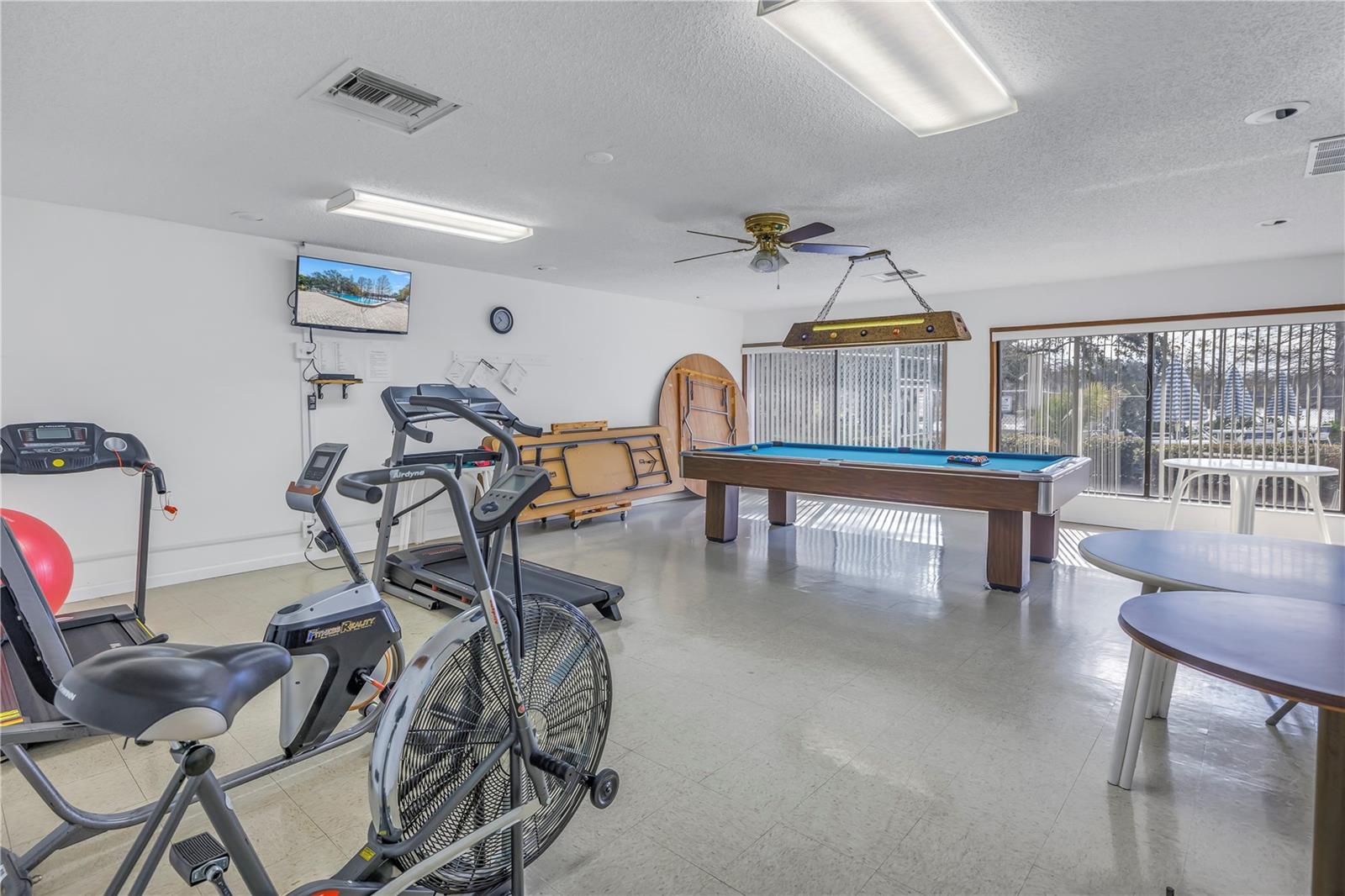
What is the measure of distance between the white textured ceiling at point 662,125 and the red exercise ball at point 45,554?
1681 mm

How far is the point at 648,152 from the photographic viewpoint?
3.16 meters

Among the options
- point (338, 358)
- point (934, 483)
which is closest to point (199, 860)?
point (934, 483)

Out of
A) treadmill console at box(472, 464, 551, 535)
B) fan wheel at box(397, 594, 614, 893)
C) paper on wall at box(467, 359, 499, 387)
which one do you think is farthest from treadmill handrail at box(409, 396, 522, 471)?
paper on wall at box(467, 359, 499, 387)

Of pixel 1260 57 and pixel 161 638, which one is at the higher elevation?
pixel 1260 57

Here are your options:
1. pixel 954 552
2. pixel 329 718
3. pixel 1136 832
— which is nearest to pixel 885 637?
pixel 1136 832

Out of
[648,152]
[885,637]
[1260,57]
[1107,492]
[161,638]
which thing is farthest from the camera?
[1107,492]

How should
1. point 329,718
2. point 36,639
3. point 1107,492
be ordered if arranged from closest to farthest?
1. point 329,718
2. point 36,639
3. point 1107,492

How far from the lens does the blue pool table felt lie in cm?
492

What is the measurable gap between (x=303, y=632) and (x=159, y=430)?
3.74 metres

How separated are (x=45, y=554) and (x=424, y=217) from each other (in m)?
2.61

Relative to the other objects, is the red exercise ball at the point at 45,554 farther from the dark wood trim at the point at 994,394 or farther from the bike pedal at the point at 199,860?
the dark wood trim at the point at 994,394

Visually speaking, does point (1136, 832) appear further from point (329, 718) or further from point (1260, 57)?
point (1260, 57)

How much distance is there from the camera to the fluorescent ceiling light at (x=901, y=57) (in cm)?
198

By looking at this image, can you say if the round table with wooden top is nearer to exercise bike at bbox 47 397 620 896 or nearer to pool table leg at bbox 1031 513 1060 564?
exercise bike at bbox 47 397 620 896
